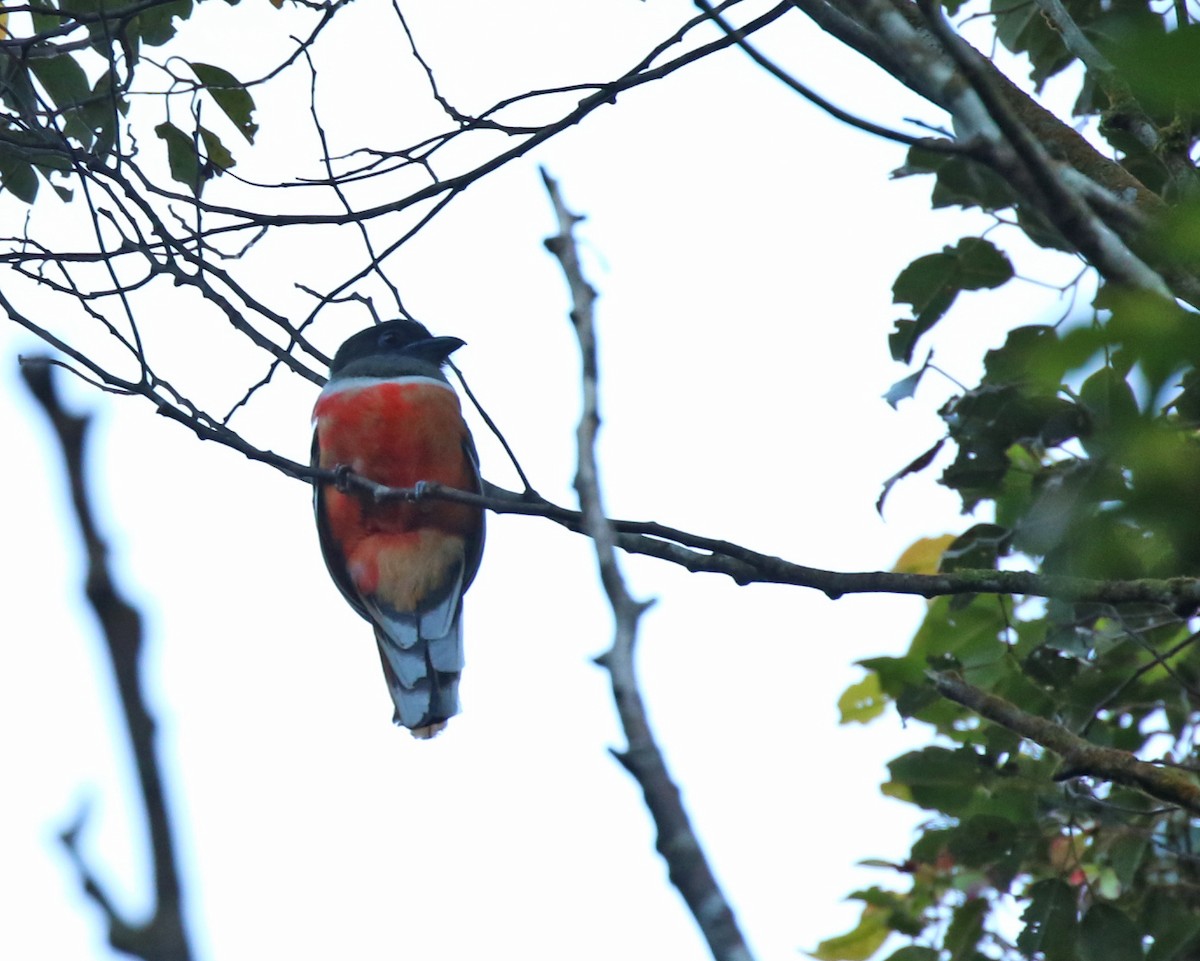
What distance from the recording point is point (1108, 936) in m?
3.79

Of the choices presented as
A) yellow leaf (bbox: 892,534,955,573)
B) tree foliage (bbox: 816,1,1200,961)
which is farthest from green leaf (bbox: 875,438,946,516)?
yellow leaf (bbox: 892,534,955,573)

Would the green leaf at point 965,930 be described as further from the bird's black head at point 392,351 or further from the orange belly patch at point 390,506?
the bird's black head at point 392,351

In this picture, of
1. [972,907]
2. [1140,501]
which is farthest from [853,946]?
[1140,501]

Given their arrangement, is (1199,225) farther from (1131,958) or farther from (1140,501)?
(1131,958)

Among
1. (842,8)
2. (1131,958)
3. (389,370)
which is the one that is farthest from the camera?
(389,370)

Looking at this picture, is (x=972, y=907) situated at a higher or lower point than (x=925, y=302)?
lower

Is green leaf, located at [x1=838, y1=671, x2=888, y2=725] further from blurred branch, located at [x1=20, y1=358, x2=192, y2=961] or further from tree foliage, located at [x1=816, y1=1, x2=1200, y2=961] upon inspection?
blurred branch, located at [x1=20, y1=358, x2=192, y2=961]

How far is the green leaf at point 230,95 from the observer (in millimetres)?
4426

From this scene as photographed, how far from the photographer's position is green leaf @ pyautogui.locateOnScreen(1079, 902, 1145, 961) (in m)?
3.75

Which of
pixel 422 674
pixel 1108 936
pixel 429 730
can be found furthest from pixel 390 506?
pixel 1108 936

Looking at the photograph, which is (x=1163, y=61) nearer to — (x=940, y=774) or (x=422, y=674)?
(x=940, y=774)

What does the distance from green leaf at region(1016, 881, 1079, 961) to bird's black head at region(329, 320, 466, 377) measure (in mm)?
3009

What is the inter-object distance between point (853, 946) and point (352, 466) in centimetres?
228

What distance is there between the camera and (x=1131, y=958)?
3740 mm
